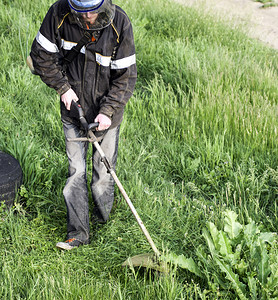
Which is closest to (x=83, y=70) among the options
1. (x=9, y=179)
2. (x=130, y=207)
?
(x=130, y=207)

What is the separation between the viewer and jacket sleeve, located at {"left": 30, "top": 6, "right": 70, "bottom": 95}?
303cm

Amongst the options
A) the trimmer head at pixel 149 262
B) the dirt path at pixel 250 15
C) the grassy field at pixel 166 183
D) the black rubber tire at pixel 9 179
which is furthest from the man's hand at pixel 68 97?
the dirt path at pixel 250 15

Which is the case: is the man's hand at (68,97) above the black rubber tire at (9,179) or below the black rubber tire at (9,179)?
above

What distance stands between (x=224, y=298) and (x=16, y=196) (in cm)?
189

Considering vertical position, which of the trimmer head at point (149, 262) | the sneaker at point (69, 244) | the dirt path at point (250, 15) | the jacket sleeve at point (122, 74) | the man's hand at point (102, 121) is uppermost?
the jacket sleeve at point (122, 74)

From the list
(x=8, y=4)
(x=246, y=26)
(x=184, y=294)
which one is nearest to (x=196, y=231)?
(x=184, y=294)

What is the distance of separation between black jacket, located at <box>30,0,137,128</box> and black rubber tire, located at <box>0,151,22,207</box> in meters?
0.78

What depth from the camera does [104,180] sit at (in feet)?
11.8

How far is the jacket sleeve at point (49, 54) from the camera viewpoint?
3025 millimetres

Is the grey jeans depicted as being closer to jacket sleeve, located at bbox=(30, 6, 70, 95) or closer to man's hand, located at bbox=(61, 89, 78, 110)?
man's hand, located at bbox=(61, 89, 78, 110)

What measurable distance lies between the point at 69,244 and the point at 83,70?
1.31 m

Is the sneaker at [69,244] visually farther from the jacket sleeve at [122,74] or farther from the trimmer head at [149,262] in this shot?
the jacket sleeve at [122,74]

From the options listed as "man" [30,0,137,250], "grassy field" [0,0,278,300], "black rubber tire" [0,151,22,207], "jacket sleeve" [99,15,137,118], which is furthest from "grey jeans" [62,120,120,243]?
"black rubber tire" [0,151,22,207]

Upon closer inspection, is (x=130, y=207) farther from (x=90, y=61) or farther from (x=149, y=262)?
(x=90, y=61)
